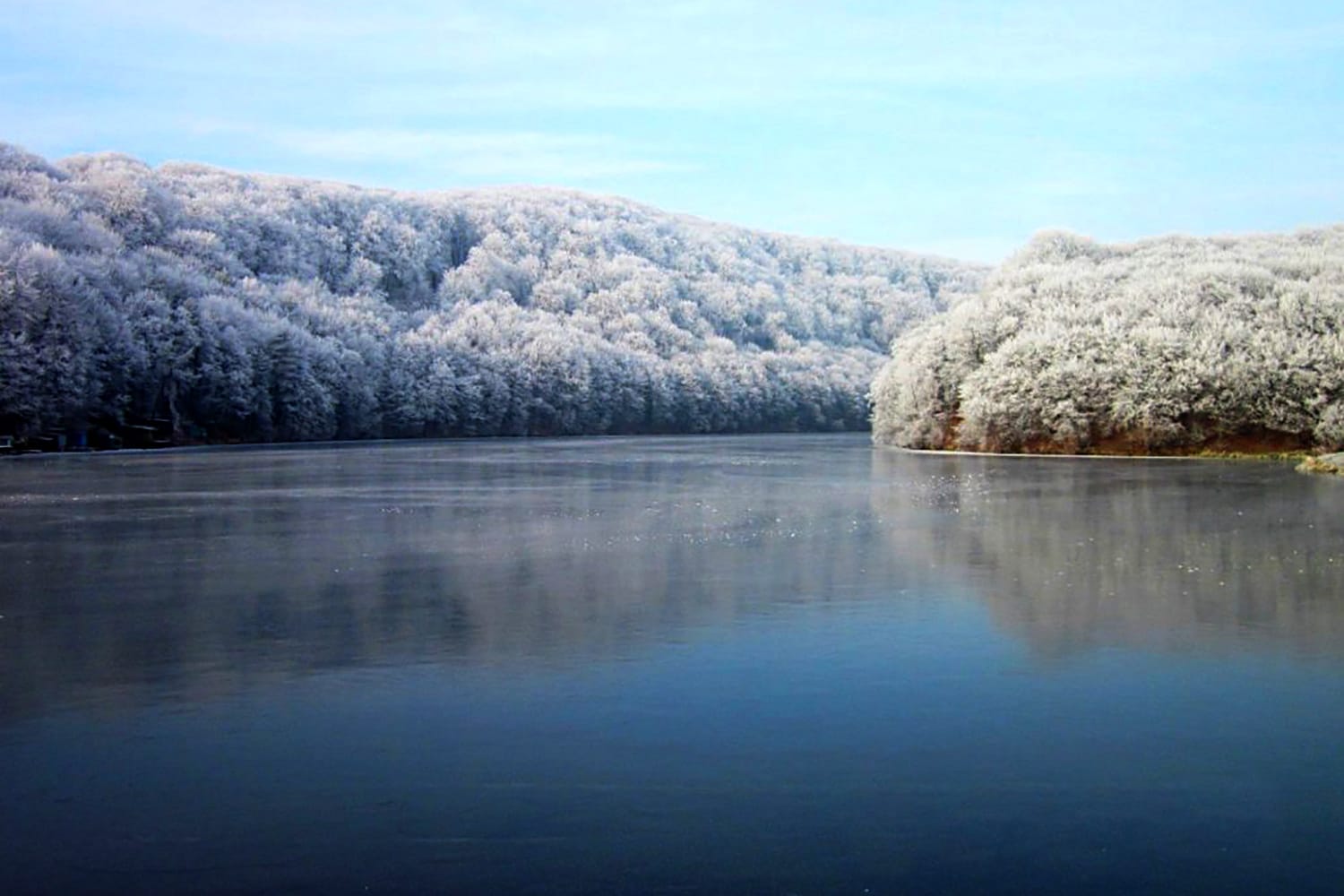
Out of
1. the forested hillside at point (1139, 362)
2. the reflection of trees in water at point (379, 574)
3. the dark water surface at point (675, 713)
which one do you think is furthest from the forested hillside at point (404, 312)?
the dark water surface at point (675, 713)

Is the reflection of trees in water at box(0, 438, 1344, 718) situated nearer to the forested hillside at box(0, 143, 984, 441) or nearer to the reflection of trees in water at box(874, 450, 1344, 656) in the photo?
the reflection of trees in water at box(874, 450, 1344, 656)

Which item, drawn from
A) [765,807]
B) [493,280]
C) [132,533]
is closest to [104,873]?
[765,807]

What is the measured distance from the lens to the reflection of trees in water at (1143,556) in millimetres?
11500

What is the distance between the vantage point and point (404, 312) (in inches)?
4222

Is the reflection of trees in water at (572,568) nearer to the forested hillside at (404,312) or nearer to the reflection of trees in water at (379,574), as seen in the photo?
the reflection of trees in water at (379,574)

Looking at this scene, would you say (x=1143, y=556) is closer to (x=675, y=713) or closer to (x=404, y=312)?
(x=675, y=713)

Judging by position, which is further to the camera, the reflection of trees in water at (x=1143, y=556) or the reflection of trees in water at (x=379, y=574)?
the reflection of trees in water at (x=1143, y=556)

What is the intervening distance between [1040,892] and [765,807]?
153 cm

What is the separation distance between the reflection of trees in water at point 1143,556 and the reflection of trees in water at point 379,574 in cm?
146

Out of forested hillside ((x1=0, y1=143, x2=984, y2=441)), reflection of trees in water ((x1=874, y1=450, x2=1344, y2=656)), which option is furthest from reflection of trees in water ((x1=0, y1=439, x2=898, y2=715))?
forested hillside ((x1=0, y1=143, x2=984, y2=441))

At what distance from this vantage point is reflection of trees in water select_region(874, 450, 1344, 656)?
1150 cm

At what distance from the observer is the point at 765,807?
263 inches

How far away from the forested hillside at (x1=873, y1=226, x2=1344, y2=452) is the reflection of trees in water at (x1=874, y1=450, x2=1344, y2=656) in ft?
54.4

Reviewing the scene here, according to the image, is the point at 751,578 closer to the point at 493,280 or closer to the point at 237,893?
the point at 237,893
